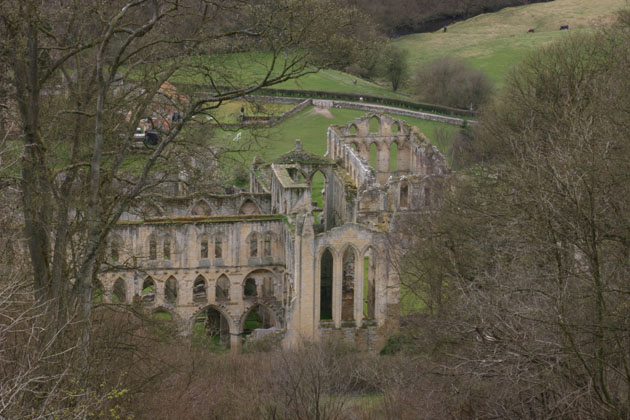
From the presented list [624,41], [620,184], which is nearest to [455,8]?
[624,41]

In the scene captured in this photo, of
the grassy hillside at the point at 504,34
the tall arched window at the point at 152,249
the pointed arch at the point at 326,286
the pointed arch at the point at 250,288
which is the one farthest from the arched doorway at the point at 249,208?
the grassy hillside at the point at 504,34

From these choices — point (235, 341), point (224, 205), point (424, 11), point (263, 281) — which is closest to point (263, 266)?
point (263, 281)

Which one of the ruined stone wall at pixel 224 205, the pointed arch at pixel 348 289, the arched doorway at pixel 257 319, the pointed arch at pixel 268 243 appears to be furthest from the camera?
the ruined stone wall at pixel 224 205

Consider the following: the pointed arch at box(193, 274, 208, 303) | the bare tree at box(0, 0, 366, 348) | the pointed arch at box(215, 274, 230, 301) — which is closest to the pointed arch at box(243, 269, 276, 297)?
the pointed arch at box(215, 274, 230, 301)

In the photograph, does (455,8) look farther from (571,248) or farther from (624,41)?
(571,248)

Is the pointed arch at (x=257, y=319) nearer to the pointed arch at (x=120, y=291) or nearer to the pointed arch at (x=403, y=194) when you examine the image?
the pointed arch at (x=120, y=291)

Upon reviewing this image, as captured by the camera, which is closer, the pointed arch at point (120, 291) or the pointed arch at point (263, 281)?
the pointed arch at point (120, 291)
